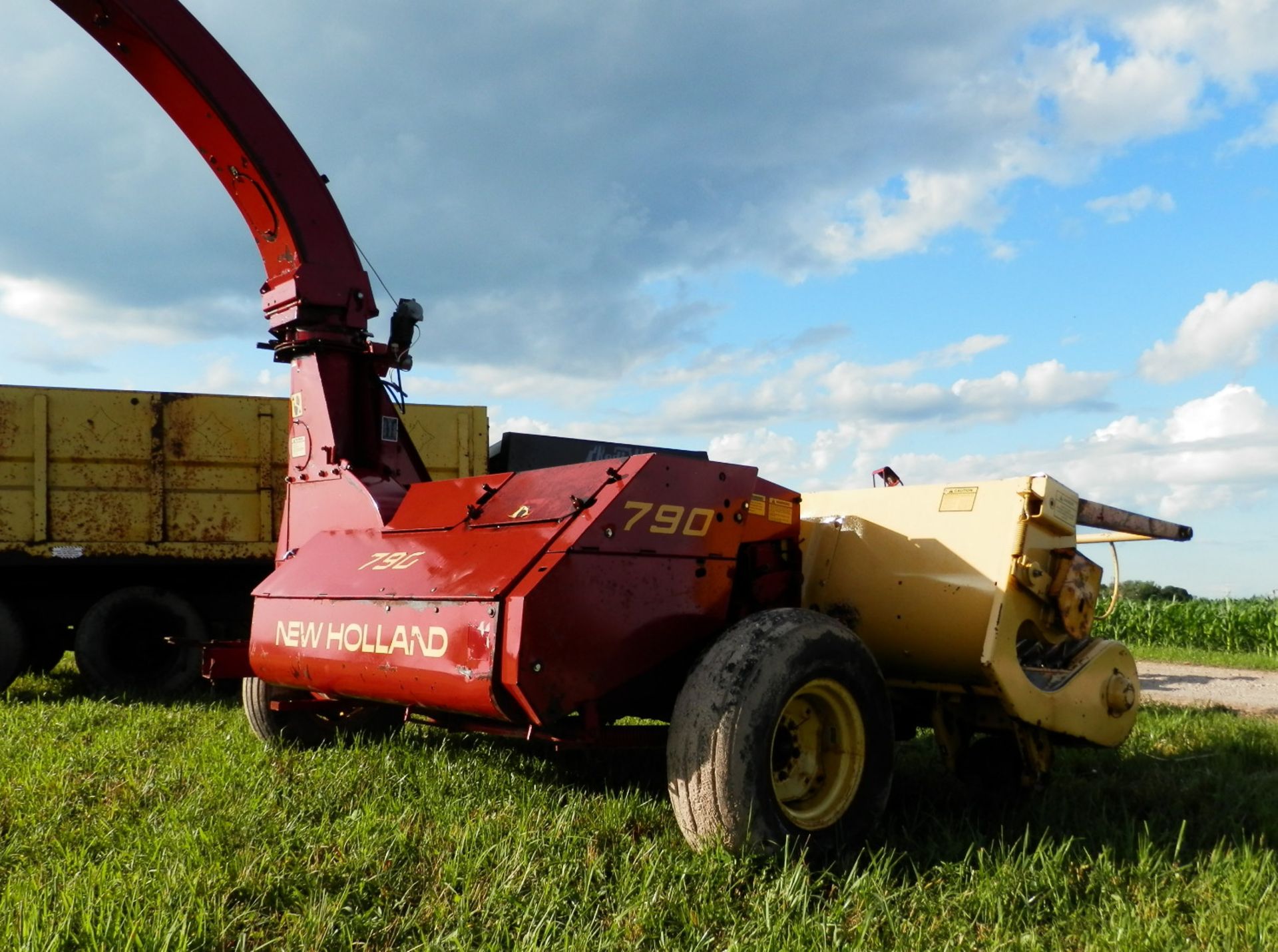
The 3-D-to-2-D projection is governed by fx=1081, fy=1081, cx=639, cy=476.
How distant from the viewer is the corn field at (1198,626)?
1541 centimetres

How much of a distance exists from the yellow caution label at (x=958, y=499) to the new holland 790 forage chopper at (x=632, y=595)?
1 cm

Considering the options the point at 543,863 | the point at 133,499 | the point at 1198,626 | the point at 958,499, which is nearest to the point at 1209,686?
the point at 1198,626

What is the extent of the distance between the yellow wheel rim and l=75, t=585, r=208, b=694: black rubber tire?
17.4ft

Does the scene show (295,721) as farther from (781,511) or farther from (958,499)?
(958,499)

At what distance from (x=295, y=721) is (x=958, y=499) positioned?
3002 millimetres

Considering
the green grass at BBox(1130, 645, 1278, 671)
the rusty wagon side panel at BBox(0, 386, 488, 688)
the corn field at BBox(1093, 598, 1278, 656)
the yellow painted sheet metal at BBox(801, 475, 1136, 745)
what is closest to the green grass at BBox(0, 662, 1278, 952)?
the yellow painted sheet metal at BBox(801, 475, 1136, 745)

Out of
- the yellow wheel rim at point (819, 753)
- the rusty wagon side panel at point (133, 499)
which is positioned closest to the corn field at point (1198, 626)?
the rusty wagon side panel at point (133, 499)

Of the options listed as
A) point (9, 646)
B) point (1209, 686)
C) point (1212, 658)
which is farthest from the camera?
point (1212, 658)

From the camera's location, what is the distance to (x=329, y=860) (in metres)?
3.10

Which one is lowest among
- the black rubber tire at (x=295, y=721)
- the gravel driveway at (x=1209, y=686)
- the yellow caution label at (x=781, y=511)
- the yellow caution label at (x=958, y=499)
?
the gravel driveway at (x=1209, y=686)

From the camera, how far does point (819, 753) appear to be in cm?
347

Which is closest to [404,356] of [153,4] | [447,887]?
[153,4]

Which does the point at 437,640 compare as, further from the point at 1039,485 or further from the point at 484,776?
the point at 1039,485

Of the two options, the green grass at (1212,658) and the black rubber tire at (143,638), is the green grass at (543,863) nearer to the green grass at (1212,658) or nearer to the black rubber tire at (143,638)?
the black rubber tire at (143,638)
